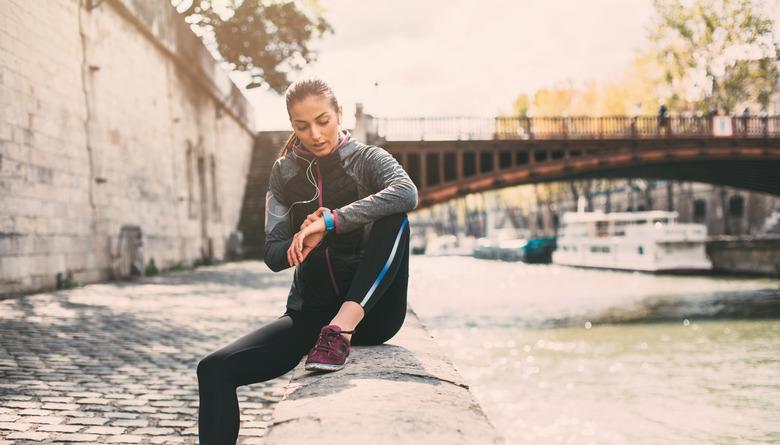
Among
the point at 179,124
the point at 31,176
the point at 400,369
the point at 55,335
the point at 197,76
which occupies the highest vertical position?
the point at 197,76

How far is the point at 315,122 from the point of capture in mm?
2943

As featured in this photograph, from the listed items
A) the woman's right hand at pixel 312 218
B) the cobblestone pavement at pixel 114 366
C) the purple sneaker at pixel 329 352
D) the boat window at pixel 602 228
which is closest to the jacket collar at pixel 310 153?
the woman's right hand at pixel 312 218

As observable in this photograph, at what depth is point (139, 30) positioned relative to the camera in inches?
598

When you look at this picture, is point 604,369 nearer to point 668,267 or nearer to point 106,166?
point 106,166

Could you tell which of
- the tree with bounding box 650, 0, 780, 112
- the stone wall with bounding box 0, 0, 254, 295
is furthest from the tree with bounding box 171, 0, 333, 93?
the tree with bounding box 650, 0, 780, 112

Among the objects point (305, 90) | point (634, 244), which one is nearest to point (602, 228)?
point (634, 244)

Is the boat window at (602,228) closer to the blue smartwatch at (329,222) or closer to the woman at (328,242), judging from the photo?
the woman at (328,242)

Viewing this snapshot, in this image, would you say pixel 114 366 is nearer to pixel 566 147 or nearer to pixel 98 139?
pixel 98 139

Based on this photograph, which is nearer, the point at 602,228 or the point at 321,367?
the point at 321,367

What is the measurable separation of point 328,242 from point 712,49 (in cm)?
3114

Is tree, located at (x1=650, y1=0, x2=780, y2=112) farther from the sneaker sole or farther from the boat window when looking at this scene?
the sneaker sole

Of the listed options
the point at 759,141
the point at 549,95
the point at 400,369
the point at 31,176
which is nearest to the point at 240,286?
the point at 31,176

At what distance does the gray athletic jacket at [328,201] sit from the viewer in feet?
9.78

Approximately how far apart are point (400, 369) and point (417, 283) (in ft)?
79.9
